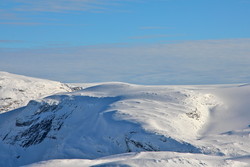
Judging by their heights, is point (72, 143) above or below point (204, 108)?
below

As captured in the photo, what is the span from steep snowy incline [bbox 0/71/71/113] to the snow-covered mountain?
664 centimetres

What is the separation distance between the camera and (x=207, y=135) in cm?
4447

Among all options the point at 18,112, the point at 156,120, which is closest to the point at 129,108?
the point at 156,120

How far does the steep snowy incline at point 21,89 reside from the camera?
70.1 metres

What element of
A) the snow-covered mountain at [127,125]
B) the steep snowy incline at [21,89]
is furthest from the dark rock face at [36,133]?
the steep snowy incline at [21,89]

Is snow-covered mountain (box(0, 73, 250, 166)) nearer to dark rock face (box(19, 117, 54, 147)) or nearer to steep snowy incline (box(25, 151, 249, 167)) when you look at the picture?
dark rock face (box(19, 117, 54, 147))

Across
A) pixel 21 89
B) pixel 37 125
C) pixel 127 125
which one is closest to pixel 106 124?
pixel 127 125

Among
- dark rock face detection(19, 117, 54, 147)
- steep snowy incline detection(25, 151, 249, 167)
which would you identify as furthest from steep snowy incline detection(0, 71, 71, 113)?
steep snowy incline detection(25, 151, 249, 167)

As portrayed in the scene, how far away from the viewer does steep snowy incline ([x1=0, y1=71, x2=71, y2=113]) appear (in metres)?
70.1

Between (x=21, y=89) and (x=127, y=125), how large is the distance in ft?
109

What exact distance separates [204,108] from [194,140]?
1084 centimetres

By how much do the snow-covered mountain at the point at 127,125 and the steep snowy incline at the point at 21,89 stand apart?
6.64m

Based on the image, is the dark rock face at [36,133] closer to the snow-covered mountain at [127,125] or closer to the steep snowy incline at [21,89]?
the snow-covered mountain at [127,125]

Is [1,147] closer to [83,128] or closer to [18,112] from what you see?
[18,112]
